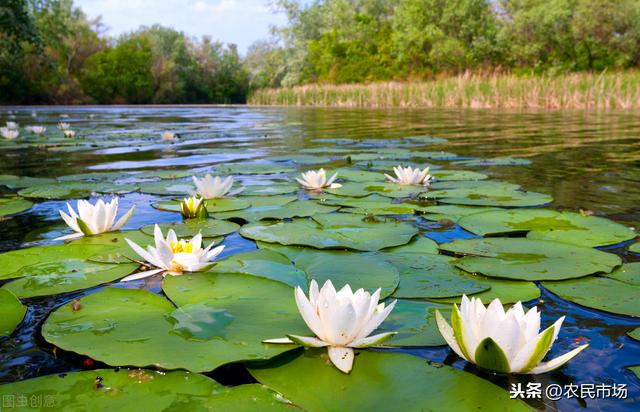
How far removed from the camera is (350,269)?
1.45m

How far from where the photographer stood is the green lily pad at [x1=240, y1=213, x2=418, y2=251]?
5.66ft

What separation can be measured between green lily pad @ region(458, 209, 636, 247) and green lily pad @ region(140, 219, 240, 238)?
95cm

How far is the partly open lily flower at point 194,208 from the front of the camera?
2115 mm

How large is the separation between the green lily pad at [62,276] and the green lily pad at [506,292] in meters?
A: 0.93

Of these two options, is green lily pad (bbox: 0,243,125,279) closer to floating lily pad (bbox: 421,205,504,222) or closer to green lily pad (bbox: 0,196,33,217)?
green lily pad (bbox: 0,196,33,217)

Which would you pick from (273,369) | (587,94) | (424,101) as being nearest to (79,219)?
(273,369)

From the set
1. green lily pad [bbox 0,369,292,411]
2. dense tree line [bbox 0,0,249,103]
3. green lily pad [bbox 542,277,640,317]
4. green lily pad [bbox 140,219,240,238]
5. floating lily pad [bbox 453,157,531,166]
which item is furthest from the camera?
dense tree line [bbox 0,0,249,103]

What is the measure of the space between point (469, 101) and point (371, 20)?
22.9m

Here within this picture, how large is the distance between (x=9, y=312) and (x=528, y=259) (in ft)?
4.75

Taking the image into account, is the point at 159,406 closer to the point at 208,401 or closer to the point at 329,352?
the point at 208,401

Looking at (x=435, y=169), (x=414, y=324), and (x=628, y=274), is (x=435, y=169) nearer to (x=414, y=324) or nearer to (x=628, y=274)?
(x=628, y=274)

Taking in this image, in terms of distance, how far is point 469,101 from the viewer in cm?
1489

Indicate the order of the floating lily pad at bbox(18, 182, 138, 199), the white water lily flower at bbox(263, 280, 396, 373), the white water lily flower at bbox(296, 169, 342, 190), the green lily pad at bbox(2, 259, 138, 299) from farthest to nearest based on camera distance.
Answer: the white water lily flower at bbox(296, 169, 342, 190) → the floating lily pad at bbox(18, 182, 138, 199) → the green lily pad at bbox(2, 259, 138, 299) → the white water lily flower at bbox(263, 280, 396, 373)

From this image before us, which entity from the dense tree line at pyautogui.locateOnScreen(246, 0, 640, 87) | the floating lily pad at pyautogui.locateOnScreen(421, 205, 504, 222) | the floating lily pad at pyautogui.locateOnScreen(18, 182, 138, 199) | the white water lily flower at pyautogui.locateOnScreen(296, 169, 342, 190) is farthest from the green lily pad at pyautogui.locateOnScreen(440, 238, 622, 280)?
the dense tree line at pyautogui.locateOnScreen(246, 0, 640, 87)
